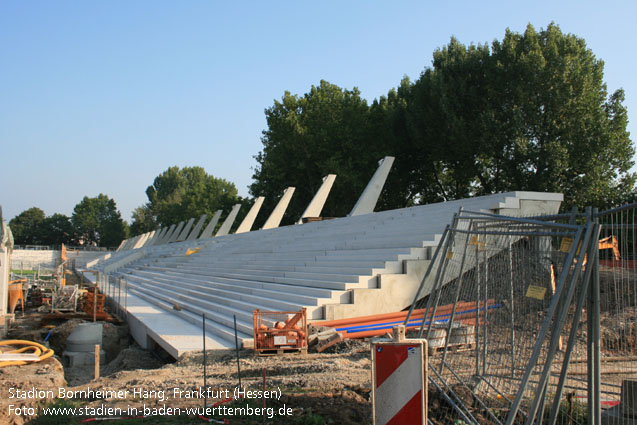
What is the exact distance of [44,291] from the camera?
27953mm

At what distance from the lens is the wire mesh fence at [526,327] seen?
4.36 metres

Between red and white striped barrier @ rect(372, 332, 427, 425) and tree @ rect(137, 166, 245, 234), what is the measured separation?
70034 mm

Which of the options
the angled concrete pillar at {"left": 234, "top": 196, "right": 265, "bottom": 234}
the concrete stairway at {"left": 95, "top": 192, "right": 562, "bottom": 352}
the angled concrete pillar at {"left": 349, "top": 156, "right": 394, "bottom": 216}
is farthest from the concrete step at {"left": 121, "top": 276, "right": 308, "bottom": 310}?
the angled concrete pillar at {"left": 234, "top": 196, "right": 265, "bottom": 234}

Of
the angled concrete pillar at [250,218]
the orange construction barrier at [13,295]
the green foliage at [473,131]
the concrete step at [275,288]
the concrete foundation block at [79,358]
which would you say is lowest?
the concrete foundation block at [79,358]

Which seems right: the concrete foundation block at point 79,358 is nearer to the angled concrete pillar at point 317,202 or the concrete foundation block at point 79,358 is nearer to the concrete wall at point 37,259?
the angled concrete pillar at point 317,202

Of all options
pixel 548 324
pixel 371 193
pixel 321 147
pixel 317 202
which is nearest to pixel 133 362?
pixel 548 324

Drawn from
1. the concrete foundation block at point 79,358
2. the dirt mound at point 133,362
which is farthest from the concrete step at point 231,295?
the concrete foundation block at point 79,358

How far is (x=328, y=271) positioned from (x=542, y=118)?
1934cm

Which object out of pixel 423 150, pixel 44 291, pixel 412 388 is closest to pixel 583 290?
pixel 412 388

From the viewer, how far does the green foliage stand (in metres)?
27.4

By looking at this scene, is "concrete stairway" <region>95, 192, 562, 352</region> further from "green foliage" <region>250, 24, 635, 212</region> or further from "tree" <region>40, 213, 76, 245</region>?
"tree" <region>40, 213, 76, 245</region>

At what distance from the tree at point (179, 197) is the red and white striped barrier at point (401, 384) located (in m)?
70.0

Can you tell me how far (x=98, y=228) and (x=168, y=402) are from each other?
117578 millimetres

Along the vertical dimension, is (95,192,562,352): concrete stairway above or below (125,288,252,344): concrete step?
above
